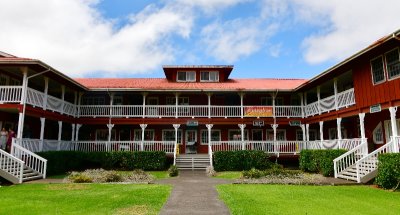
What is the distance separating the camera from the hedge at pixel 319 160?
55.4 ft

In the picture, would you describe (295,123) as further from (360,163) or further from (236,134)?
(360,163)

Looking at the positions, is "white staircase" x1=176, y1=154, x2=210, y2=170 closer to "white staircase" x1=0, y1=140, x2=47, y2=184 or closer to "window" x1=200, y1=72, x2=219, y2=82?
"window" x1=200, y1=72, x2=219, y2=82

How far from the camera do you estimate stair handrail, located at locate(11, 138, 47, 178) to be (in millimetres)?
15414

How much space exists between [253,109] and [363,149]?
9.27 m

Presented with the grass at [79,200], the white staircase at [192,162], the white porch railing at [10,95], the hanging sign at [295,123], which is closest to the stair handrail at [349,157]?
the hanging sign at [295,123]

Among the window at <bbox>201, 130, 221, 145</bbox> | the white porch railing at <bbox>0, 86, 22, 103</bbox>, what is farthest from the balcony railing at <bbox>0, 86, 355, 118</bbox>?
the white porch railing at <bbox>0, 86, 22, 103</bbox>

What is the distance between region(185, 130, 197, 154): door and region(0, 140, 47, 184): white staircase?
39.5ft

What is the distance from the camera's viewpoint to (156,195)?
420 inches

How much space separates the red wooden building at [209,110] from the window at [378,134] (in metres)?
0.06

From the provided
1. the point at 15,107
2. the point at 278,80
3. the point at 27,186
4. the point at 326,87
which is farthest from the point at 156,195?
the point at 278,80

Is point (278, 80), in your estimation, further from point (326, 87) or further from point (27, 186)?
point (27, 186)

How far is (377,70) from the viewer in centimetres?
1550

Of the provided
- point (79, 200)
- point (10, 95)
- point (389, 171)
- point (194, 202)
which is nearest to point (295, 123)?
point (389, 171)

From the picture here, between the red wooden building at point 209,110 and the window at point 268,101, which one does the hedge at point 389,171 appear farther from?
the window at point 268,101
